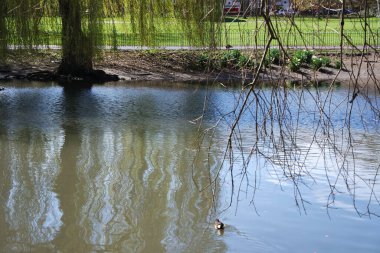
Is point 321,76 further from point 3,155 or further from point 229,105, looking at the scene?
point 3,155

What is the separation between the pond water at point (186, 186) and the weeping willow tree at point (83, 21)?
416cm

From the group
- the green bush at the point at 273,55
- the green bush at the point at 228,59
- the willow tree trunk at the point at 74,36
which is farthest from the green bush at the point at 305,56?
the green bush at the point at 273,55

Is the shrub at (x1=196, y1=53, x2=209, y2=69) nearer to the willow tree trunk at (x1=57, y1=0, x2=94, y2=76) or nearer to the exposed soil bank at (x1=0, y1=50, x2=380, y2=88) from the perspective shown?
the exposed soil bank at (x1=0, y1=50, x2=380, y2=88)

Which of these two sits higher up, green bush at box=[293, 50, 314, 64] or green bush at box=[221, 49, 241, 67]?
green bush at box=[221, 49, 241, 67]

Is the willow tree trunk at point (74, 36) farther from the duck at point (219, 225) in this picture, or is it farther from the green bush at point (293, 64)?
the green bush at point (293, 64)

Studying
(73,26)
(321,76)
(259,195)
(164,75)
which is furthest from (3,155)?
(321,76)

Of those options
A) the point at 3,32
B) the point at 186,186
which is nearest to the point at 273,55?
the point at 186,186

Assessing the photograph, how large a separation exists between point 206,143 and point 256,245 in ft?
15.9

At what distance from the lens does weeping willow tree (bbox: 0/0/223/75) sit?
57.6 feet

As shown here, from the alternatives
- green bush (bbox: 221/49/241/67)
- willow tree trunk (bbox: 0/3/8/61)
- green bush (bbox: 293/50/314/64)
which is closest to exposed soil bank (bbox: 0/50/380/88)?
green bush (bbox: 293/50/314/64)

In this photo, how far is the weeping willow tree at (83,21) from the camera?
17562 mm

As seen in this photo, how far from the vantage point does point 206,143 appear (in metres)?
11.8

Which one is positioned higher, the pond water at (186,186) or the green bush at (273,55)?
the green bush at (273,55)

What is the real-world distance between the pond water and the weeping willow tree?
416cm
